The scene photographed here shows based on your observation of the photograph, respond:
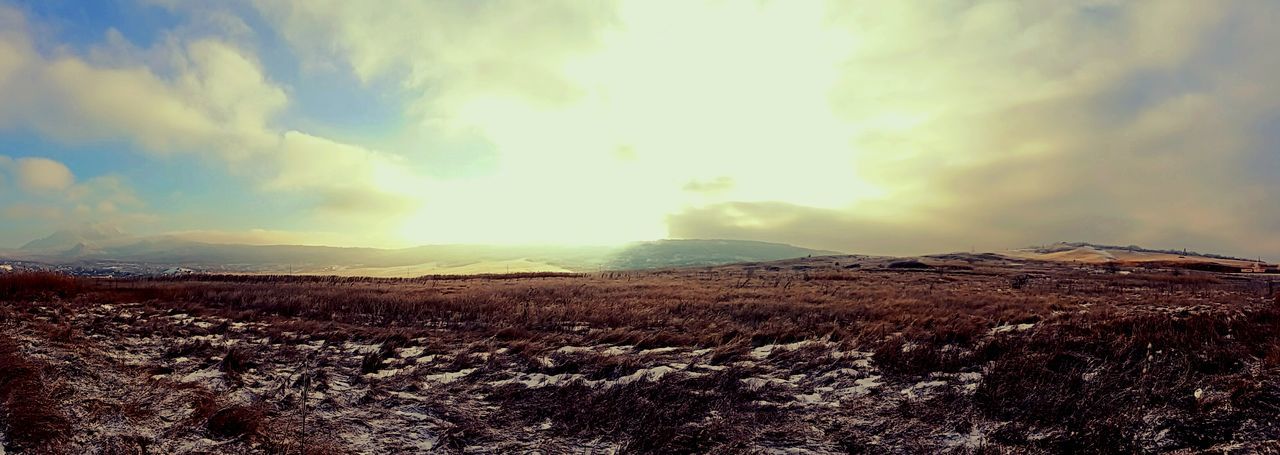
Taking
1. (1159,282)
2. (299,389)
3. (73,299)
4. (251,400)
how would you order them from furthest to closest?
(1159,282)
(73,299)
(299,389)
(251,400)

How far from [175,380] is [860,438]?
482 inches

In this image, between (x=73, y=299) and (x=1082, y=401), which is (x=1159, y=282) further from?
(x=73, y=299)

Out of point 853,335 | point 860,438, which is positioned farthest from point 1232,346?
point 860,438

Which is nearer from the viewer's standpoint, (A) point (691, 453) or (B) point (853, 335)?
(A) point (691, 453)

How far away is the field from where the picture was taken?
7570mm

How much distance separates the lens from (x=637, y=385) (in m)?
9.88

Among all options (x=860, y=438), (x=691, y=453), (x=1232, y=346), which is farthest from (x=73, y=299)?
(x=1232, y=346)

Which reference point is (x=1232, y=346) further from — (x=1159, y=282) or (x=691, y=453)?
(x=1159, y=282)

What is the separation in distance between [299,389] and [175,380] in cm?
243

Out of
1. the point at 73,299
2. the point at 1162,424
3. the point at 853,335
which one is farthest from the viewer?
the point at 73,299

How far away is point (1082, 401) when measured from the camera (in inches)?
329

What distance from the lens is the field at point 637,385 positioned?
7.57 meters

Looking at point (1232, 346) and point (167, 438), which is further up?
point (1232, 346)

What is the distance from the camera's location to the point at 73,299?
17.7 m
